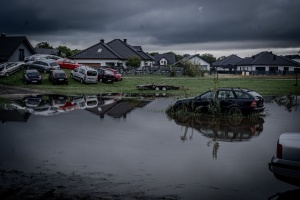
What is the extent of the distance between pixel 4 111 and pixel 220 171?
13521 mm

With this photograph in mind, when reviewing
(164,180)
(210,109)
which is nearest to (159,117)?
(210,109)

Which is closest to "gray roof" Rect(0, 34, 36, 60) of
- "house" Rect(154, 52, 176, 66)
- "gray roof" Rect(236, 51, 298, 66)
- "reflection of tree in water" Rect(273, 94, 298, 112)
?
"reflection of tree in water" Rect(273, 94, 298, 112)

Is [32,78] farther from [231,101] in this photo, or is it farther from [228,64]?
[228,64]

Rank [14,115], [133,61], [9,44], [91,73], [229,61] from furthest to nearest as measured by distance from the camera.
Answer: [229,61], [133,61], [9,44], [91,73], [14,115]

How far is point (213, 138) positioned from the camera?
39.2 feet

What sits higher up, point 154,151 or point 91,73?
point 91,73

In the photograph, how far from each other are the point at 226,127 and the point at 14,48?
4429 centimetres

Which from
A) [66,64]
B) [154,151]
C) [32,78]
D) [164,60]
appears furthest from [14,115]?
[164,60]

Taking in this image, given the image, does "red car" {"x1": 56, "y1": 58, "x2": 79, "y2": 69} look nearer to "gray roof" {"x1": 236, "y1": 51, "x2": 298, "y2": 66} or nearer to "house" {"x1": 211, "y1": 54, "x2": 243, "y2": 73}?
"gray roof" {"x1": 236, "y1": 51, "x2": 298, "y2": 66}

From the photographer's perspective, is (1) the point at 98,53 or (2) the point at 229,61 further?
(2) the point at 229,61

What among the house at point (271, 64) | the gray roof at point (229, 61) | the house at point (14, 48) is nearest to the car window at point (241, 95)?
the house at point (14, 48)

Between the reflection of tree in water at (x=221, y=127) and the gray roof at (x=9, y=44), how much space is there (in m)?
39.9

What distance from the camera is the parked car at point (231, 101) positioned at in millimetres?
15820

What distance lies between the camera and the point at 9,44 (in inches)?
2015
